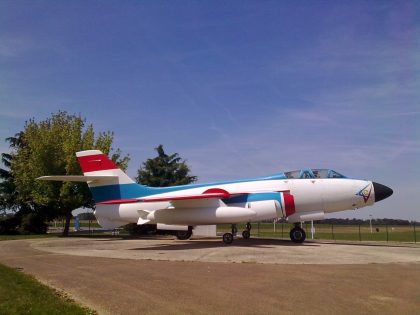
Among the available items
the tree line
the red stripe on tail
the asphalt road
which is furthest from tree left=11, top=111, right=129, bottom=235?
the asphalt road

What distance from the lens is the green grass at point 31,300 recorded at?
628cm

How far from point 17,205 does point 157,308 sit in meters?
39.2

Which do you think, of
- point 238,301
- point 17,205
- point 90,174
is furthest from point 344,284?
point 17,205

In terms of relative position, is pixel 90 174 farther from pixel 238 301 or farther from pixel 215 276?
pixel 238 301

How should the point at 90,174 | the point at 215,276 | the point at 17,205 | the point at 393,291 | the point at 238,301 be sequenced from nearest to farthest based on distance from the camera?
the point at 238,301 < the point at 393,291 < the point at 215,276 < the point at 90,174 < the point at 17,205

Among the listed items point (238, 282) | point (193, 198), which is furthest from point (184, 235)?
point (238, 282)

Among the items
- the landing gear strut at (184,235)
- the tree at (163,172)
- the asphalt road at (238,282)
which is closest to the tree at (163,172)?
the tree at (163,172)

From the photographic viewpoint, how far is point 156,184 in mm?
41469

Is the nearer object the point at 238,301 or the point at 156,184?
the point at 238,301

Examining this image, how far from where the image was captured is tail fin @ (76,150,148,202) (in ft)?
68.9

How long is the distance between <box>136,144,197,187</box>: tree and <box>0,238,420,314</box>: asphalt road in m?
28.0

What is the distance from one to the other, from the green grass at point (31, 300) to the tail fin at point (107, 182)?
11804 mm

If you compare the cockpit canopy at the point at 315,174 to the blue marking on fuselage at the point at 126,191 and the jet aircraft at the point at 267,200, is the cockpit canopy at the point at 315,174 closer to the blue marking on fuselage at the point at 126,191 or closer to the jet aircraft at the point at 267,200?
the jet aircraft at the point at 267,200

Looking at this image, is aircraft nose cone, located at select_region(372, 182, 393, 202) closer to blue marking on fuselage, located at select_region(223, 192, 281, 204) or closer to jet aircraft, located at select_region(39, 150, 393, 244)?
jet aircraft, located at select_region(39, 150, 393, 244)
